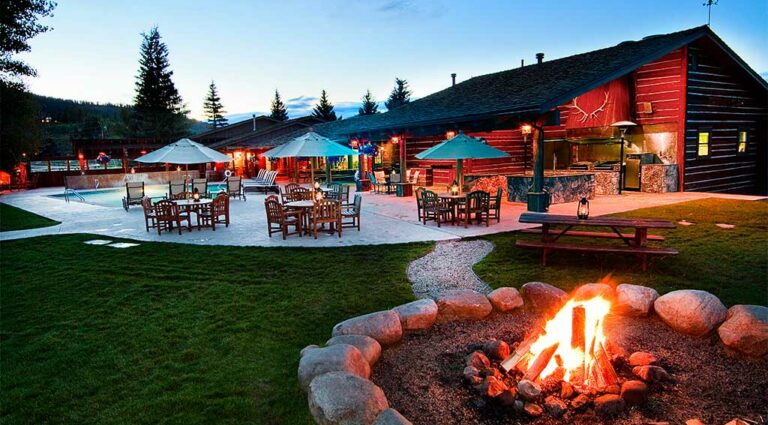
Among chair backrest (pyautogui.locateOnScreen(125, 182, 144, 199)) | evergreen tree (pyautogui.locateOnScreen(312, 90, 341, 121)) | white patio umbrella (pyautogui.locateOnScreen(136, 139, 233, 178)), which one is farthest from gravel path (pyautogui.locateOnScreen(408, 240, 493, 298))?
evergreen tree (pyautogui.locateOnScreen(312, 90, 341, 121))

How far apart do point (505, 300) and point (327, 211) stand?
20.1 ft

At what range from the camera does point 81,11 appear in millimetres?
28594

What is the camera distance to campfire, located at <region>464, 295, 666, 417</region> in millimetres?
3459

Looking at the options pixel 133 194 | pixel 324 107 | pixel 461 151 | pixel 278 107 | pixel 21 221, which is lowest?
pixel 21 221

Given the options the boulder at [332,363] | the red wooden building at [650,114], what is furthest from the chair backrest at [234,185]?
the boulder at [332,363]

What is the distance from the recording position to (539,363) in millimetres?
3773

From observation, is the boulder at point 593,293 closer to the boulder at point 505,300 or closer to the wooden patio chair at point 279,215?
the boulder at point 505,300

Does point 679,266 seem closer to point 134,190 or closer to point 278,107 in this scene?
point 134,190

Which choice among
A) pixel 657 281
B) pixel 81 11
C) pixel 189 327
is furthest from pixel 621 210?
pixel 81 11

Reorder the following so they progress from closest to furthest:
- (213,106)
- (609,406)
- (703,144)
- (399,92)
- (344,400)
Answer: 1. (344,400)
2. (609,406)
3. (703,144)
4. (399,92)
5. (213,106)

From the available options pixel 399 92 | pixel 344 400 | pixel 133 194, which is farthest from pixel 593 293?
pixel 399 92

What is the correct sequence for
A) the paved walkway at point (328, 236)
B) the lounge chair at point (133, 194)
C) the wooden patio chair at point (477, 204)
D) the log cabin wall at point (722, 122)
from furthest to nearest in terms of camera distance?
the log cabin wall at point (722, 122)
the lounge chair at point (133, 194)
the wooden patio chair at point (477, 204)
the paved walkway at point (328, 236)

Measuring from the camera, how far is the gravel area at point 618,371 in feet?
11.1

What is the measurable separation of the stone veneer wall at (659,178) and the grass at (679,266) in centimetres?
754
